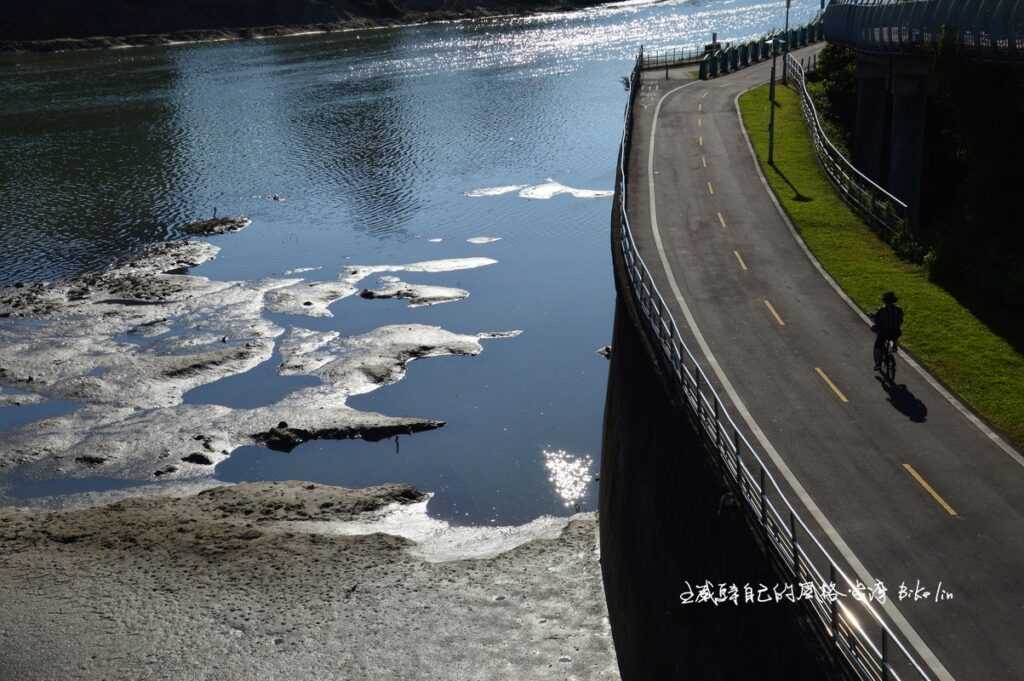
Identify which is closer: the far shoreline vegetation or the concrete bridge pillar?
the concrete bridge pillar

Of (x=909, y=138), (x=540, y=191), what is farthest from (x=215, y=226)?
(x=909, y=138)

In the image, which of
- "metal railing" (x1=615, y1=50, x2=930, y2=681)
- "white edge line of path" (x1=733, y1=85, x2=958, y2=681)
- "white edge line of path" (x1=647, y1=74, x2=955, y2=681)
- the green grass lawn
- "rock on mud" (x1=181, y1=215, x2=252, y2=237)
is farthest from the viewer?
"rock on mud" (x1=181, y1=215, x2=252, y2=237)

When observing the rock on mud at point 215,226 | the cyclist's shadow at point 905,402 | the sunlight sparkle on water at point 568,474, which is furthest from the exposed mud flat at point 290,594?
the rock on mud at point 215,226

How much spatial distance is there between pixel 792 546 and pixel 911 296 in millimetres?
15309

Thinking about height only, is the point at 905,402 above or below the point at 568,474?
above

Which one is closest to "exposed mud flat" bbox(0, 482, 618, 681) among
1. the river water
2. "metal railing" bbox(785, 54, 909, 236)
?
the river water

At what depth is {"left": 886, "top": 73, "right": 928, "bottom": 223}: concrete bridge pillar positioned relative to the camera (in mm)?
39594

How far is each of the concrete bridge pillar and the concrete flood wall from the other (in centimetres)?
1808

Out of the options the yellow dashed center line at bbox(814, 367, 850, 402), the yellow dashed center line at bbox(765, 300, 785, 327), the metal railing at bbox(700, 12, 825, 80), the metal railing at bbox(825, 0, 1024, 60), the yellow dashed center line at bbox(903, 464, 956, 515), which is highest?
the metal railing at bbox(825, 0, 1024, 60)

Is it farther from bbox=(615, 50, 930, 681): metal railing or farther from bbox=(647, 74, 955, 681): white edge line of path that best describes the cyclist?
bbox=(615, 50, 930, 681): metal railing

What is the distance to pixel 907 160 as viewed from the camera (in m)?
40.8

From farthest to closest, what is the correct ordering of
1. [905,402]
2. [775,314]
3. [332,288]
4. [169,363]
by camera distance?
[332,288], [169,363], [775,314], [905,402]

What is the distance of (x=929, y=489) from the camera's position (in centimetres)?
1881

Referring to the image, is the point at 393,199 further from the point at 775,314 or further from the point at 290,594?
the point at 290,594
